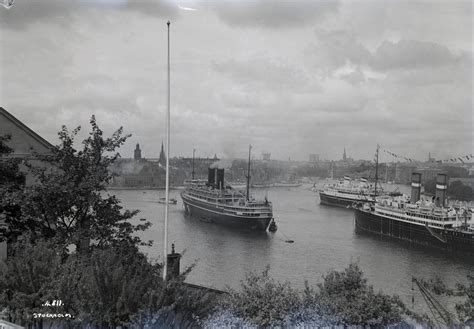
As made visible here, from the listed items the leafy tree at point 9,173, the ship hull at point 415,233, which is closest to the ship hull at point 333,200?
the ship hull at point 415,233

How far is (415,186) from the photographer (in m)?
24.4

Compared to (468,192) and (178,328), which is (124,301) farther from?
(468,192)

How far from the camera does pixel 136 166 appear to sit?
25.4 meters

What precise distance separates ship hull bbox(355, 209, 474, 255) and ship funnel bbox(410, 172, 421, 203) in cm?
143

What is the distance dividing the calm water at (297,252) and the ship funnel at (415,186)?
8.69 ft

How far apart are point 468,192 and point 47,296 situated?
2116 cm

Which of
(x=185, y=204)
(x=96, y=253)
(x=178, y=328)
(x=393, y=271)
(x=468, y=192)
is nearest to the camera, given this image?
(x=178, y=328)

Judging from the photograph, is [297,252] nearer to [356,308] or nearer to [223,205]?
[223,205]

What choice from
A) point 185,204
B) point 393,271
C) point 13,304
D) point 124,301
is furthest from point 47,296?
point 185,204

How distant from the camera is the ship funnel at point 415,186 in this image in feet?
77.6

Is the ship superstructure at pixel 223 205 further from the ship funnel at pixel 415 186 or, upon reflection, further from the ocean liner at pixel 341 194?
the ocean liner at pixel 341 194

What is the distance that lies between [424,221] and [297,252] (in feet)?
26.0

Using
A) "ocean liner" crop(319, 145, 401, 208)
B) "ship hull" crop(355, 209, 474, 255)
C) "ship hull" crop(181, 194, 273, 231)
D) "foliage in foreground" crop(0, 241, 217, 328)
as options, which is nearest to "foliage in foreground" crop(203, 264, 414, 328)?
"foliage in foreground" crop(0, 241, 217, 328)

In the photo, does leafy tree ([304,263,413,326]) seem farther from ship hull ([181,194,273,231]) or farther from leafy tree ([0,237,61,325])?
ship hull ([181,194,273,231])
